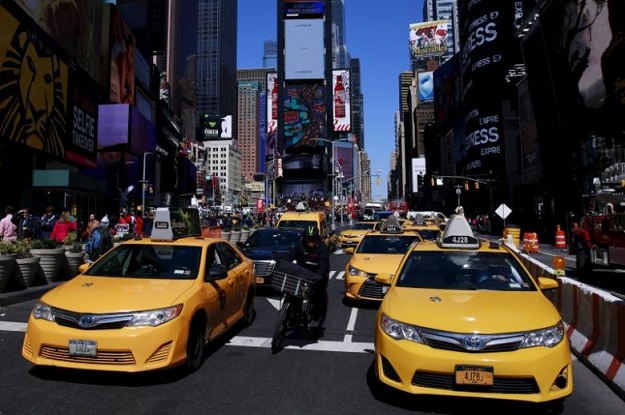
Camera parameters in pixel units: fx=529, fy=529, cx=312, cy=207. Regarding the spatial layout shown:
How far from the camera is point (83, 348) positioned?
16.7 feet

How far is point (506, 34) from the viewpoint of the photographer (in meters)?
65.2

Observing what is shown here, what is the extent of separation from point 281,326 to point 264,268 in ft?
15.6

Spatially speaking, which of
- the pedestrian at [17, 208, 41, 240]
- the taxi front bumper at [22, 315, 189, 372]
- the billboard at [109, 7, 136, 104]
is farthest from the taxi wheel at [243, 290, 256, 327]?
the billboard at [109, 7, 136, 104]

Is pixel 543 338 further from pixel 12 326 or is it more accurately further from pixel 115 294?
pixel 12 326

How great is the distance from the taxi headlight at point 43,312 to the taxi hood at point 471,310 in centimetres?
337

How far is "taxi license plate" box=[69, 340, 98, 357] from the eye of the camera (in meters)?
5.09

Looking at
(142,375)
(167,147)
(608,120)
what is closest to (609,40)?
(608,120)

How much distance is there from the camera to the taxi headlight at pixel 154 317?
5.23 meters

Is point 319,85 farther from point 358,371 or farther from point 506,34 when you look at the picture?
point 358,371

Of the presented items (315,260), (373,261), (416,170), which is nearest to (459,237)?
(315,260)

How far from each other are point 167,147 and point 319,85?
8864 centimetres

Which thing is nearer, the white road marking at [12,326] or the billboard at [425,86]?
the white road marking at [12,326]

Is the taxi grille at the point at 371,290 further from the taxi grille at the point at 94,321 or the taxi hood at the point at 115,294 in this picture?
the taxi grille at the point at 94,321

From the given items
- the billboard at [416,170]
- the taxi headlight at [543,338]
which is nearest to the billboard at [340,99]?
the billboard at [416,170]
